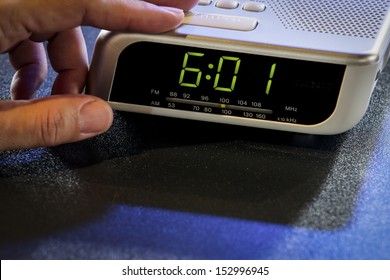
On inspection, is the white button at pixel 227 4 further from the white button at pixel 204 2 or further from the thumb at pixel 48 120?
the thumb at pixel 48 120

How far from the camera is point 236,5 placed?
784 mm

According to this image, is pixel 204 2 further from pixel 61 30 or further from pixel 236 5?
pixel 61 30

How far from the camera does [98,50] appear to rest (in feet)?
2.40

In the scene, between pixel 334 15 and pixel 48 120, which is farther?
pixel 334 15

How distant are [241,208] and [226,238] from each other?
1.9 inches

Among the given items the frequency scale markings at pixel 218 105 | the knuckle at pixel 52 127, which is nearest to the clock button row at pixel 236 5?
the frequency scale markings at pixel 218 105

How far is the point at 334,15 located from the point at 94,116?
287 mm

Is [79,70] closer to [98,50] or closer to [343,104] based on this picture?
[98,50]

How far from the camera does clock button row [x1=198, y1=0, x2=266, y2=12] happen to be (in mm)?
776

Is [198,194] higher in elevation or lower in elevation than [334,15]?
lower

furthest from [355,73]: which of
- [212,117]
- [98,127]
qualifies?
[98,127]

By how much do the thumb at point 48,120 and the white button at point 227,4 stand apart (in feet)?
0.64

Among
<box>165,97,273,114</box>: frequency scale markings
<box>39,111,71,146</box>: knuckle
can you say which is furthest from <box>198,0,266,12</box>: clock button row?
<box>39,111,71,146</box>: knuckle

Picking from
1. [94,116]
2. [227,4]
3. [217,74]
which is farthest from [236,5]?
[94,116]
